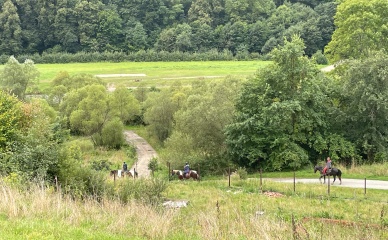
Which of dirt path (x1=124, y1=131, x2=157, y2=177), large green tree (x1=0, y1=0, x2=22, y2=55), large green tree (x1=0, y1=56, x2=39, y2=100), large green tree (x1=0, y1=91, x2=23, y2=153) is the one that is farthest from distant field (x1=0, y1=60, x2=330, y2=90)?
large green tree (x1=0, y1=91, x2=23, y2=153)

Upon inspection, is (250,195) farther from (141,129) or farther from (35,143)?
(141,129)

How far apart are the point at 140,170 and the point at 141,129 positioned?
26.7 m

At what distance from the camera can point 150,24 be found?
137 m

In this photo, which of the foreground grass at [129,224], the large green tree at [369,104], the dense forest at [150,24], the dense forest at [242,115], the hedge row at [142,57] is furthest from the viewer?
the dense forest at [150,24]

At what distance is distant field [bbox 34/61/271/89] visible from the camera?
84.1 m

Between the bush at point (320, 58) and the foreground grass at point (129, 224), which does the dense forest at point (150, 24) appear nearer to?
the bush at point (320, 58)

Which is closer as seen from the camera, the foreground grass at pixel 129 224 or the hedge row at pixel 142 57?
the foreground grass at pixel 129 224

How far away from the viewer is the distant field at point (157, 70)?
84.1 metres

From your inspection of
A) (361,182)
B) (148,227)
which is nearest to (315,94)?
(361,182)

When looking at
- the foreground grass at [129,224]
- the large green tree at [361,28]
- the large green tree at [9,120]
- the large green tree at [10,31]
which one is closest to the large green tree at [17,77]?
the large green tree at [9,120]

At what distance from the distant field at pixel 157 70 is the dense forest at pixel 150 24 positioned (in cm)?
1589

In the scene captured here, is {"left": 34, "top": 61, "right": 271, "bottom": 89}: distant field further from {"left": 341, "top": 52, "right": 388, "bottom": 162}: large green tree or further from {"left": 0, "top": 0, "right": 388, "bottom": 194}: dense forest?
{"left": 341, "top": 52, "right": 388, "bottom": 162}: large green tree

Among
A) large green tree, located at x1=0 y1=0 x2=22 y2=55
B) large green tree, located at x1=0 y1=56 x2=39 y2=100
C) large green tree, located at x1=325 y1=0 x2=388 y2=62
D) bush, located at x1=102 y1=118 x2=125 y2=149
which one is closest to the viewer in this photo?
large green tree, located at x1=325 y1=0 x2=388 y2=62

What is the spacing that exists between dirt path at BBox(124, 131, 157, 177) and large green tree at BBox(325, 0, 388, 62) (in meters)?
23.9
